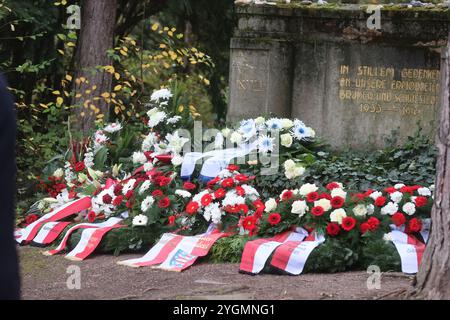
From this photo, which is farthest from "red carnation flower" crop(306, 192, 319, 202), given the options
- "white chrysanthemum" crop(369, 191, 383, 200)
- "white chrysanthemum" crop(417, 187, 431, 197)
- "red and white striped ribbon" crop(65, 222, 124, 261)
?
"red and white striped ribbon" crop(65, 222, 124, 261)

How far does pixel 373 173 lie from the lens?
7273mm

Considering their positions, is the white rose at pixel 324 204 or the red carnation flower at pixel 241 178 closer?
the white rose at pixel 324 204

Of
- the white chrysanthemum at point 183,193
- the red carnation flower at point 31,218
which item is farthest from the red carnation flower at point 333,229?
the red carnation flower at point 31,218

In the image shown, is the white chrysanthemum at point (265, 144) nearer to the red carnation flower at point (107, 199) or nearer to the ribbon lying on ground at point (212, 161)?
the ribbon lying on ground at point (212, 161)

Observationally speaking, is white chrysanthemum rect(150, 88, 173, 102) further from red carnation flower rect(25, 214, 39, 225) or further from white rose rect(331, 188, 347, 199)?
white rose rect(331, 188, 347, 199)

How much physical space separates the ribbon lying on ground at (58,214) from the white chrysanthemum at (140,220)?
3.61 ft

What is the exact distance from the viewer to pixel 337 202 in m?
6.25

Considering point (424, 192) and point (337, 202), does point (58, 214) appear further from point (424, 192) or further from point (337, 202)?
point (424, 192)

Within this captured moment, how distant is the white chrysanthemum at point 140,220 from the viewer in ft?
22.7

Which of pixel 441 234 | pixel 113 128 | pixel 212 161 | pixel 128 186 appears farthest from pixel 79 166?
pixel 441 234

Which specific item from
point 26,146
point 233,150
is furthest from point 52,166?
point 233,150

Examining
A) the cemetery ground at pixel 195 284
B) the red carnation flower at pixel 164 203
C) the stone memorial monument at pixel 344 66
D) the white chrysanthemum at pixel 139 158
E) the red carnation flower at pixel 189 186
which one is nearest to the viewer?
the cemetery ground at pixel 195 284

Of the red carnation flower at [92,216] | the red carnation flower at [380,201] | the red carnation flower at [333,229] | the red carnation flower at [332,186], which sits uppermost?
the red carnation flower at [332,186]

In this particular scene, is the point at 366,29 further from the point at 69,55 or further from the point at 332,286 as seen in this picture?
the point at 69,55
